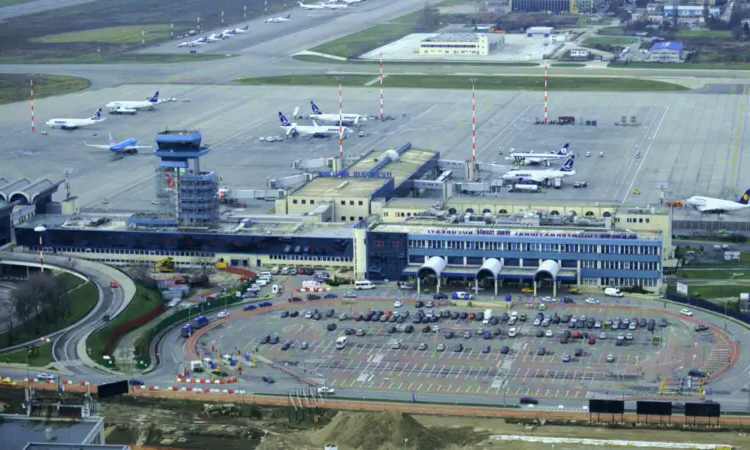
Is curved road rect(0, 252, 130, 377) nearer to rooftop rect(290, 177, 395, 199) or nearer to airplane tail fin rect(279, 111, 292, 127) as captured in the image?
rooftop rect(290, 177, 395, 199)

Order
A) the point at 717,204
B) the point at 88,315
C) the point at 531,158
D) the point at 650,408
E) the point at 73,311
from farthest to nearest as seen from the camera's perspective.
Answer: the point at 531,158 → the point at 717,204 → the point at 73,311 → the point at 88,315 → the point at 650,408

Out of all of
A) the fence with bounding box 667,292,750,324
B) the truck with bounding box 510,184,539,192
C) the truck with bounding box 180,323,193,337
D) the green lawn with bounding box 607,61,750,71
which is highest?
the truck with bounding box 180,323,193,337

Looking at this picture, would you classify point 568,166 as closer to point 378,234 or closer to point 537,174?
point 537,174

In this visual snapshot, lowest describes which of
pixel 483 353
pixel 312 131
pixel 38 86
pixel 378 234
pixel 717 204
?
pixel 483 353

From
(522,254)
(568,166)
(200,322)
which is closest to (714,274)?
(522,254)

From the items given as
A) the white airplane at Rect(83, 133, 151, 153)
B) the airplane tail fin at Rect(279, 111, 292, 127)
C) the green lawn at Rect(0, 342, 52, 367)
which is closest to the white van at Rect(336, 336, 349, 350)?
the green lawn at Rect(0, 342, 52, 367)

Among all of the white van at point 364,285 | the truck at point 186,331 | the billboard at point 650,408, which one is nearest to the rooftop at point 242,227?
the white van at point 364,285

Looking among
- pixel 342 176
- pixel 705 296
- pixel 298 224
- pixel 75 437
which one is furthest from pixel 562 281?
pixel 75 437
